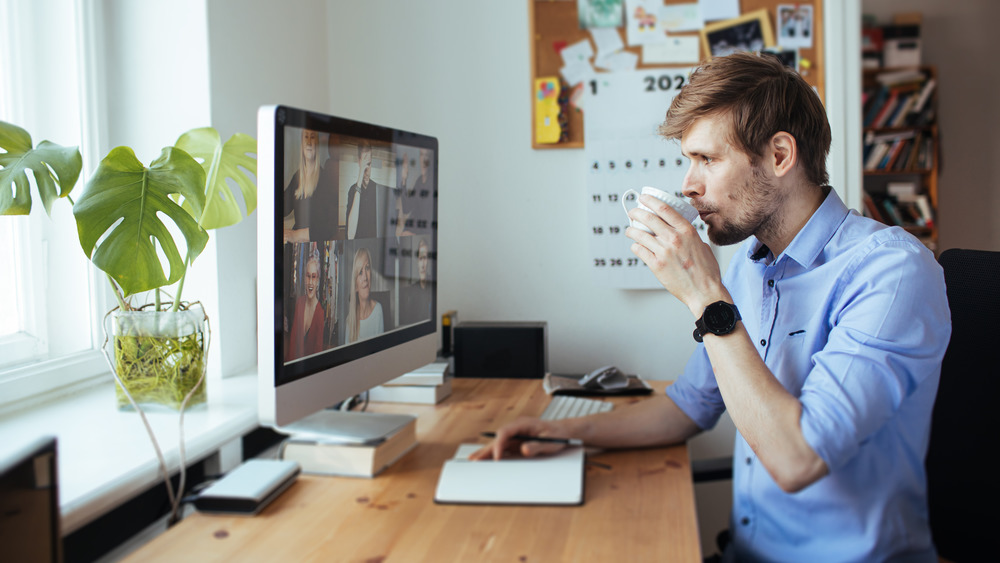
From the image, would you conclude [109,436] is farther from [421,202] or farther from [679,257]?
[679,257]

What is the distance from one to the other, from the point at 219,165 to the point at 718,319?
0.89 meters

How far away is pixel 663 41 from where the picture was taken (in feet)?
6.78

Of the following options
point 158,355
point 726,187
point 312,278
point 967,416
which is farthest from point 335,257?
point 967,416

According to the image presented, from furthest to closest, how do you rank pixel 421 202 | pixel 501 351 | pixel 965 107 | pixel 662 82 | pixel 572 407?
1. pixel 965 107
2. pixel 662 82
3. pixel 501 351
4. pixel 572 407
5. pixel 421 202

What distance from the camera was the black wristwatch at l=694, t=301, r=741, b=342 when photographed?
1051 mm

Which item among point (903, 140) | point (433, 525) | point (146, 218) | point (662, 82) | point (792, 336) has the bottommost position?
point (433, 525)

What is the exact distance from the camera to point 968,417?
1.26 m

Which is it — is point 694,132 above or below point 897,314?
above

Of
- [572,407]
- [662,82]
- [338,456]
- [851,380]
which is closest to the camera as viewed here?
[851,380]

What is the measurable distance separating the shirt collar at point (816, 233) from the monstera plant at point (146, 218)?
951 millimetres

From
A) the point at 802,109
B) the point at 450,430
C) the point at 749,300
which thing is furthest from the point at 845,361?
the point at 450,430

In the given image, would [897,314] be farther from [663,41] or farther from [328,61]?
[328,61]

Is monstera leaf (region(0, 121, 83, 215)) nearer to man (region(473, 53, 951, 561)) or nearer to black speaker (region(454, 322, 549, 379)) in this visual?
man (region(473, 53, 951, 561))

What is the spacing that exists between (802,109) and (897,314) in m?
0.39
